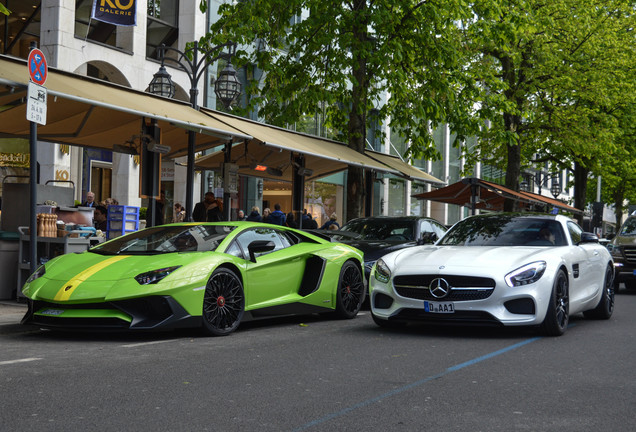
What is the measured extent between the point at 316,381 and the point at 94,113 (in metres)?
9.90

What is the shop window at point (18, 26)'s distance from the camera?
2633 cm

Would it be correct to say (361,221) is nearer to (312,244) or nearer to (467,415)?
(312,244)

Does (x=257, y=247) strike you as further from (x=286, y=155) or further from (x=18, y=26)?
(x=18, y=26)

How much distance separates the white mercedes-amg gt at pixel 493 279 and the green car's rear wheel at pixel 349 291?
0.90 meters

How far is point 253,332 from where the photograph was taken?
916cm

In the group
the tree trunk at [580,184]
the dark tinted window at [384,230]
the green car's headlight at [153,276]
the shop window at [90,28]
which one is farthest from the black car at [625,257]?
the tree trunk at [580,184]

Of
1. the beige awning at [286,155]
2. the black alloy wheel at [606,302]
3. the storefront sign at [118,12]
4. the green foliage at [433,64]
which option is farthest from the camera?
the storefront sign at [118,12]

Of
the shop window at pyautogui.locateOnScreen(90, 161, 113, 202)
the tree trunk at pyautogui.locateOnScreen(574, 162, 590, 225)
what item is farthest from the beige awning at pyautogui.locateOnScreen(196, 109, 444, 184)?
the tree trunk at pyautogui.locateOnScreen(574, 162, 590, 225)

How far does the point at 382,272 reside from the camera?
9.34 m

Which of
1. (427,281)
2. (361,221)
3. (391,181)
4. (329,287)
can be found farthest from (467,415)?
(391,181)

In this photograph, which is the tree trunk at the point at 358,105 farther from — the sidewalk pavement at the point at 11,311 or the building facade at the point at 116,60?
the sidewalk pavement at the point at 11,311

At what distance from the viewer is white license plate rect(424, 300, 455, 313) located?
8.61 metres

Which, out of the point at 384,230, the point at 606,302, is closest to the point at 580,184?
the point at 384,230

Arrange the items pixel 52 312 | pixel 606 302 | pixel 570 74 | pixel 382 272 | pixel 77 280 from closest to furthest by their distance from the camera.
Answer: pixel 52 312, pixel 77 280, pixel 382 272, pixel 606 302, pixel 570 74
